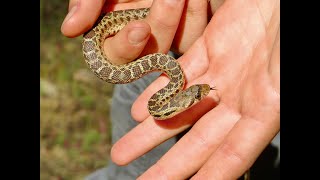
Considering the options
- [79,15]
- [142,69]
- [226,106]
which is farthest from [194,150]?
[79,15]

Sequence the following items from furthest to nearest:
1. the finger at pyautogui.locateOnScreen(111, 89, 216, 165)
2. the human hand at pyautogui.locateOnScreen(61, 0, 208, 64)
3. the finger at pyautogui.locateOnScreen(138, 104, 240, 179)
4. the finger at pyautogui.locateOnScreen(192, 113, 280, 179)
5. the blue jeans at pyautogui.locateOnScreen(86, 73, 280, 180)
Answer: the blue jeans at pyautogui.locateOnScreen(86, 73, 280, 180) → the human hand at pyautogui.locateOnScreen(61, 0, 208, 64) → the finger at pyautogui.locateOnScreen(111, 89, 216, 165) → the finger at pyautogui.locateOnScreen(138, 104, 240, 179) → the finger at pyautogui.locateOnScreen(192, 113, 280, 179)

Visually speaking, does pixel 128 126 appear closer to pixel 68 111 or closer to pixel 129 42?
pixel 129 42

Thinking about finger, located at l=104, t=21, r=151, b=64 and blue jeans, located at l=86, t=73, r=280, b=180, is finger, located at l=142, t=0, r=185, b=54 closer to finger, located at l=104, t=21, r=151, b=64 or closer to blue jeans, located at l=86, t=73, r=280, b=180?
finger, located at l=104, t=21, r=151, b=64

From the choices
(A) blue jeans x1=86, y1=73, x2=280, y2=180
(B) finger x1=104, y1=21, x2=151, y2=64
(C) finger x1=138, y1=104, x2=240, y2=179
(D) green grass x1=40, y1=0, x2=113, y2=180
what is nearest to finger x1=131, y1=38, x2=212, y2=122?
(B) finger x1=104, y1=21, x2=151, y2=64

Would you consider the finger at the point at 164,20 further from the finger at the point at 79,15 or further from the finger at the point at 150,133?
the finger at the point at 150,133

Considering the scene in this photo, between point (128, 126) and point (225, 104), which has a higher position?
point (225, 104)

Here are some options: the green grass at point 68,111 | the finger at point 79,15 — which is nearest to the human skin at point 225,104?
the finger at point 79,15
